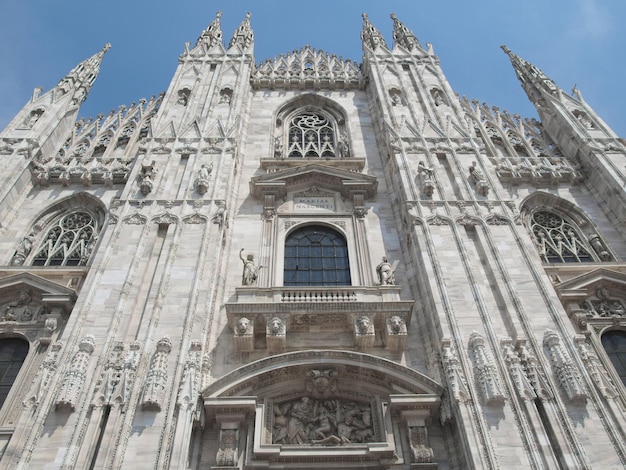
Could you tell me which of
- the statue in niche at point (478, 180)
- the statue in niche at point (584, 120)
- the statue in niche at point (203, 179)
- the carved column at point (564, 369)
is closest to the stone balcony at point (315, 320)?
the carved column at point (564, 369)

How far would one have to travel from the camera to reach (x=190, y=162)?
16.7m

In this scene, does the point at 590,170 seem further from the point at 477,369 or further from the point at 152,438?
the point at 152,438

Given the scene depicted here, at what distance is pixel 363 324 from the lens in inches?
487

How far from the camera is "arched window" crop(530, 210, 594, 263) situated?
15.6 metres

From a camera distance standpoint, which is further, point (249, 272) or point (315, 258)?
point (315, 258)

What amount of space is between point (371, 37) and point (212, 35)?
7.26 meters

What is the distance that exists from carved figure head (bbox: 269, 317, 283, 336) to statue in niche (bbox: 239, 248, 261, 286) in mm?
1591

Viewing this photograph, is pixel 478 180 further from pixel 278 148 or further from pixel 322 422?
pixel 322 422

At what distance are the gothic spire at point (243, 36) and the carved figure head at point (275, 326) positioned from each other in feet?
51.5

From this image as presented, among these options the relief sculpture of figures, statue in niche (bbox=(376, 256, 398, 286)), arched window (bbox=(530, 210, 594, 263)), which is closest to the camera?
the relief sculpture of figures

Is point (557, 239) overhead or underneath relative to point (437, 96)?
underneath

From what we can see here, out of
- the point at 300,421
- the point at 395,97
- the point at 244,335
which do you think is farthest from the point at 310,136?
the point at 300,421

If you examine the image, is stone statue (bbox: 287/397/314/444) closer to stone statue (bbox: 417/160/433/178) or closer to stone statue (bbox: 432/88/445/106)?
stone statue (bbox: 417/160/433/178)

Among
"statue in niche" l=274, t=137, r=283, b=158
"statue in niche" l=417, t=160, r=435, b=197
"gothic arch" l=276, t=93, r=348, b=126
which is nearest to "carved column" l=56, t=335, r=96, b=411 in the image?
"statue in niche" l=417, t=160, r=435, b=197
